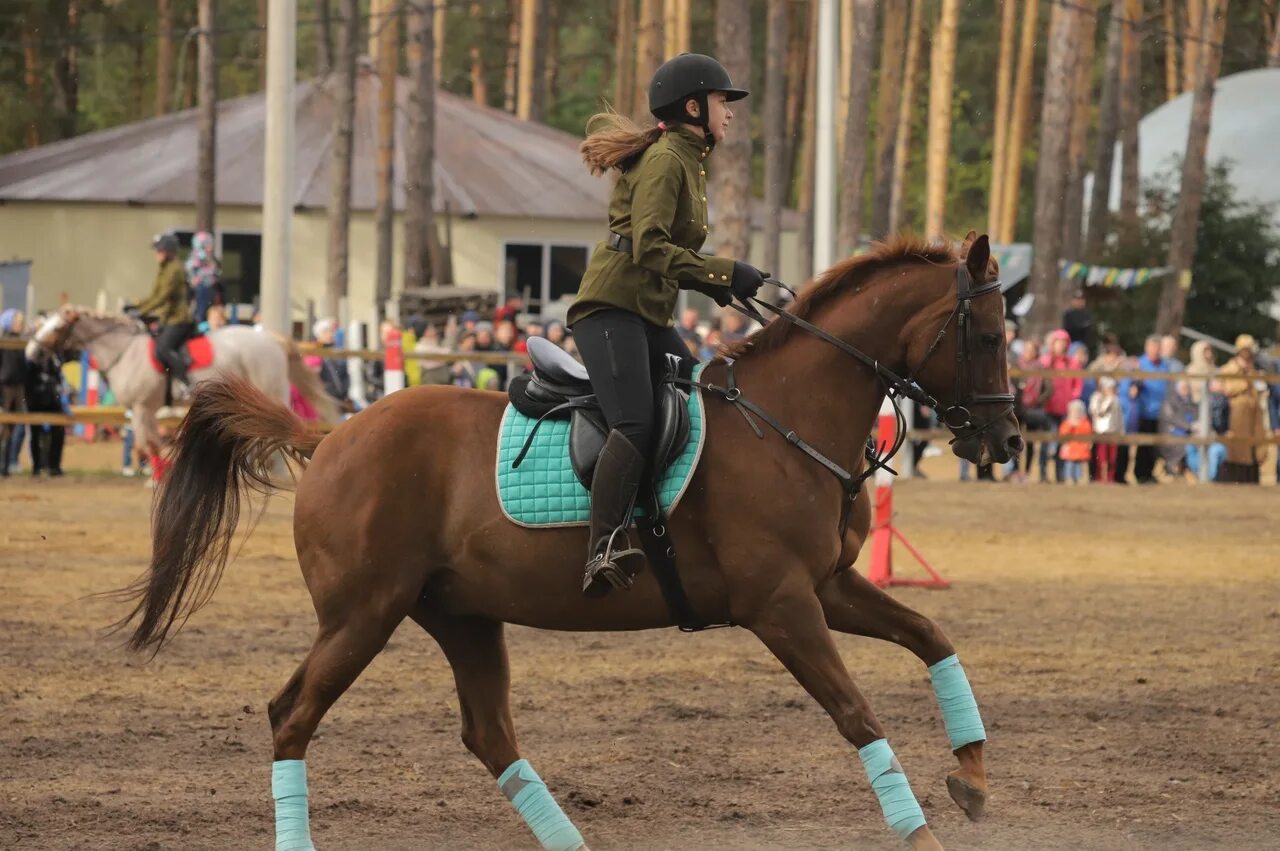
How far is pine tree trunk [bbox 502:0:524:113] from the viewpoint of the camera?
60844 millimetres

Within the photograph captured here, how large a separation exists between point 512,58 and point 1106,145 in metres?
31.8

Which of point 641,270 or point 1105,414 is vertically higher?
point 641,270

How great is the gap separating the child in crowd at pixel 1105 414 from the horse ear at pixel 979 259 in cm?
1684

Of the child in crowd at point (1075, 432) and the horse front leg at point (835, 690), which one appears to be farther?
the child in crowd at point (1075, 432)

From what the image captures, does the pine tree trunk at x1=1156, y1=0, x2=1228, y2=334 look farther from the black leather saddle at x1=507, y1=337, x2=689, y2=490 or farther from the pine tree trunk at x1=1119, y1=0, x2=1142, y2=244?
the black leather saddle at x1=507, y1=337, x2=689, y2=490

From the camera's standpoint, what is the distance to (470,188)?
41688mm

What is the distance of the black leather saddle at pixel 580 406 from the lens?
19.8 ft

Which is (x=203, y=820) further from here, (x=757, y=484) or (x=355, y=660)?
(x=757, y=484)

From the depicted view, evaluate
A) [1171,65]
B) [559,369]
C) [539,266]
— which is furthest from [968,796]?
[1171,65]

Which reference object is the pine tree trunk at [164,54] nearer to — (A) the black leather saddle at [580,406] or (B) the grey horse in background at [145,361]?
(B) the grey horse in background at [145,361]

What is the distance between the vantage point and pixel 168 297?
1844cm

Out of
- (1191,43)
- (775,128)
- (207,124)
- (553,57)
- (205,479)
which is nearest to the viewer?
(205,479)

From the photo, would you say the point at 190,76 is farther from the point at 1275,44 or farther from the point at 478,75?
the point at 1275,44

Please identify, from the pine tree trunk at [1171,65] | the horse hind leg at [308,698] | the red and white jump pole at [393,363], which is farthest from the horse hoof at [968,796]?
the pine tree trunk at [1171,65]
